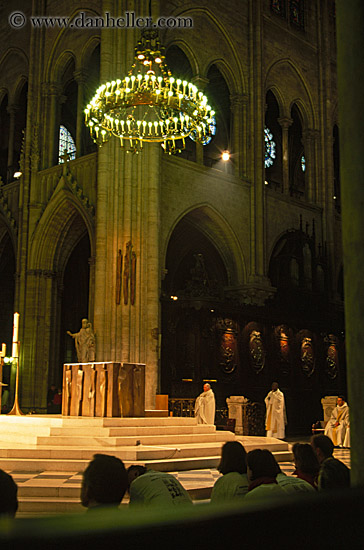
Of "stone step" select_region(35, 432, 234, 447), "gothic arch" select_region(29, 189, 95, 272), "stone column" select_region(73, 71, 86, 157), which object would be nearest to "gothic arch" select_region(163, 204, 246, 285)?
"gothic arch" select_region(29, 189, 95, 272)

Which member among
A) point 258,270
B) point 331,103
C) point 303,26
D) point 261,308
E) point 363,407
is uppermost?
point 303,26

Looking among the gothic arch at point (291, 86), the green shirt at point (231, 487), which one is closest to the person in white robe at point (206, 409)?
the green shirt at point (231, 487)

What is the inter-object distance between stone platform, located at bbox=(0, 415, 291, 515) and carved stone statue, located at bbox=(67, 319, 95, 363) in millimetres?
6330

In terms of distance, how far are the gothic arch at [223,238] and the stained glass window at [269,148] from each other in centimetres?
741

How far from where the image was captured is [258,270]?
22516mm

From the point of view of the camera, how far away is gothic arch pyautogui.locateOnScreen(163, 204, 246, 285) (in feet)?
73.5

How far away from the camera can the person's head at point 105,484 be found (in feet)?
7.74

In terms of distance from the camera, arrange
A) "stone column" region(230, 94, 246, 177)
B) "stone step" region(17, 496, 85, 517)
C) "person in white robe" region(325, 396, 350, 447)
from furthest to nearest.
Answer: "stone column" region(230, 94, 246, 177) → "person in white robe" region(325, 396, 350, 447) → "stone step" region(17, 496, 85, 517)

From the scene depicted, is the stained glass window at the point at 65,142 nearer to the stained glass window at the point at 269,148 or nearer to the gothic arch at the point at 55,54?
the gothic arch at the point at 55,54

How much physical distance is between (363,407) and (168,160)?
18.8m

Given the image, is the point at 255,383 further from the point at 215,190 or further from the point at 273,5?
the point at 273,5

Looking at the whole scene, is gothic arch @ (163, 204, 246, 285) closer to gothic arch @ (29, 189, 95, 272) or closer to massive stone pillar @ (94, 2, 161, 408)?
gothic arch @ (29, 189, 95, 272)

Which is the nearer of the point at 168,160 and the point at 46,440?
the point at 46,440

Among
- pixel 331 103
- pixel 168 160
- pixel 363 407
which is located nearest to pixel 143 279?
pixel 168 160
